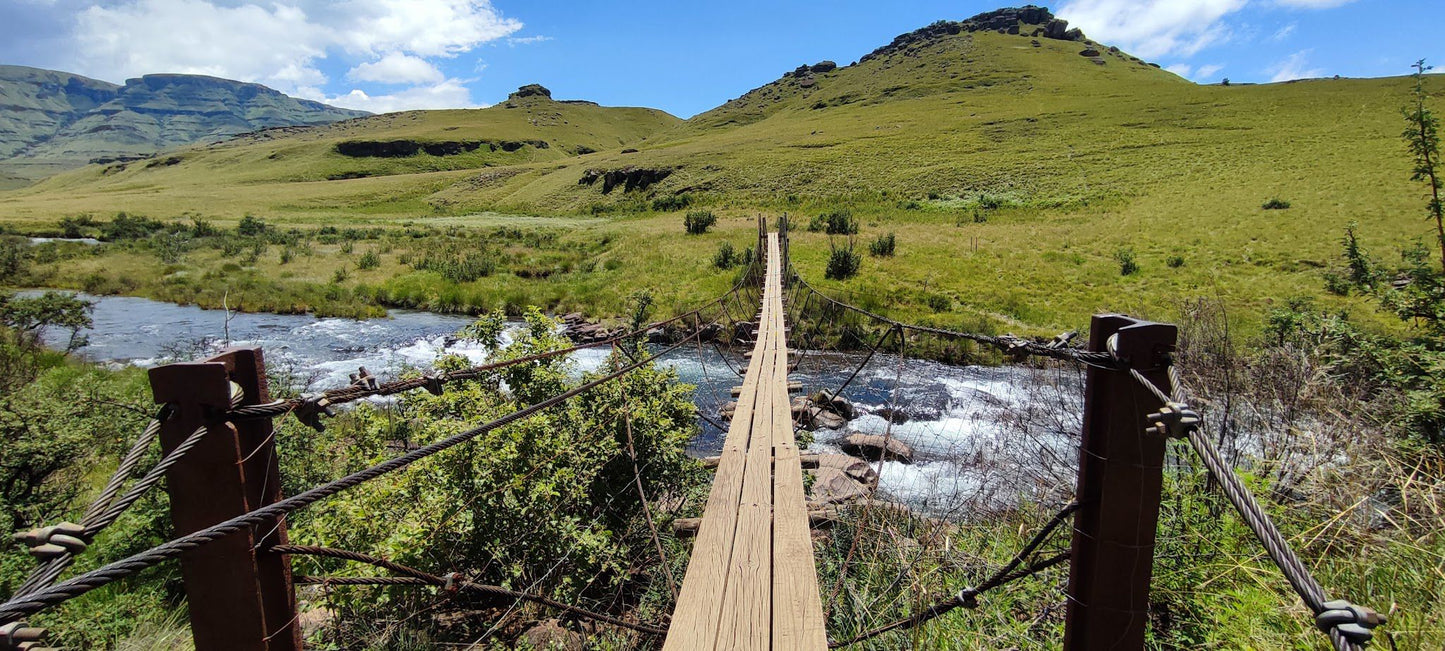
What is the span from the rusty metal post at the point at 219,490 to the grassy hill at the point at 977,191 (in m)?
14.9

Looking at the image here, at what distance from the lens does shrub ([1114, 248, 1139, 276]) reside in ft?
61.8

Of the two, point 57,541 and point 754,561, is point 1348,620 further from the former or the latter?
point 57,541

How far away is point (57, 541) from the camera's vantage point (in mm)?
1056

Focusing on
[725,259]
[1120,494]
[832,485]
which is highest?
[1120,494]

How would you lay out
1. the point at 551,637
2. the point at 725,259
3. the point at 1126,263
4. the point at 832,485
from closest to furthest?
the point at 551,637
the point at 832,485
the point at 1126,263
the point at 725,259

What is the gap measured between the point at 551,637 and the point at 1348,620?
150 inches

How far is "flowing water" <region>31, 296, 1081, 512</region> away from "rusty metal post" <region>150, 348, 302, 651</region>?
324 centimetres

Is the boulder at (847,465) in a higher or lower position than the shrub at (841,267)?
lower

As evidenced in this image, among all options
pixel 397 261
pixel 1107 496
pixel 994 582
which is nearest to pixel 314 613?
pixel 994 582

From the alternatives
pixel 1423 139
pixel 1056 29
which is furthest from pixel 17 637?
pixel 1056 29

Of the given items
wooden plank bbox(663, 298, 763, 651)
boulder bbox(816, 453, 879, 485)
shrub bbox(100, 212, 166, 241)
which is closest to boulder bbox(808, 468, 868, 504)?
boulder bbox(816, 453, 879, 485)

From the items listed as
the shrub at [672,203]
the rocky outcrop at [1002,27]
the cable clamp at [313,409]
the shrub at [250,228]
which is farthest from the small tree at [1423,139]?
the rocky outcrop at [1002,27]

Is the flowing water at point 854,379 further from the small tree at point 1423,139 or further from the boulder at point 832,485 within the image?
the small tree at point 1423,139

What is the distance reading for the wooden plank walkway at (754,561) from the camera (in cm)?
210
